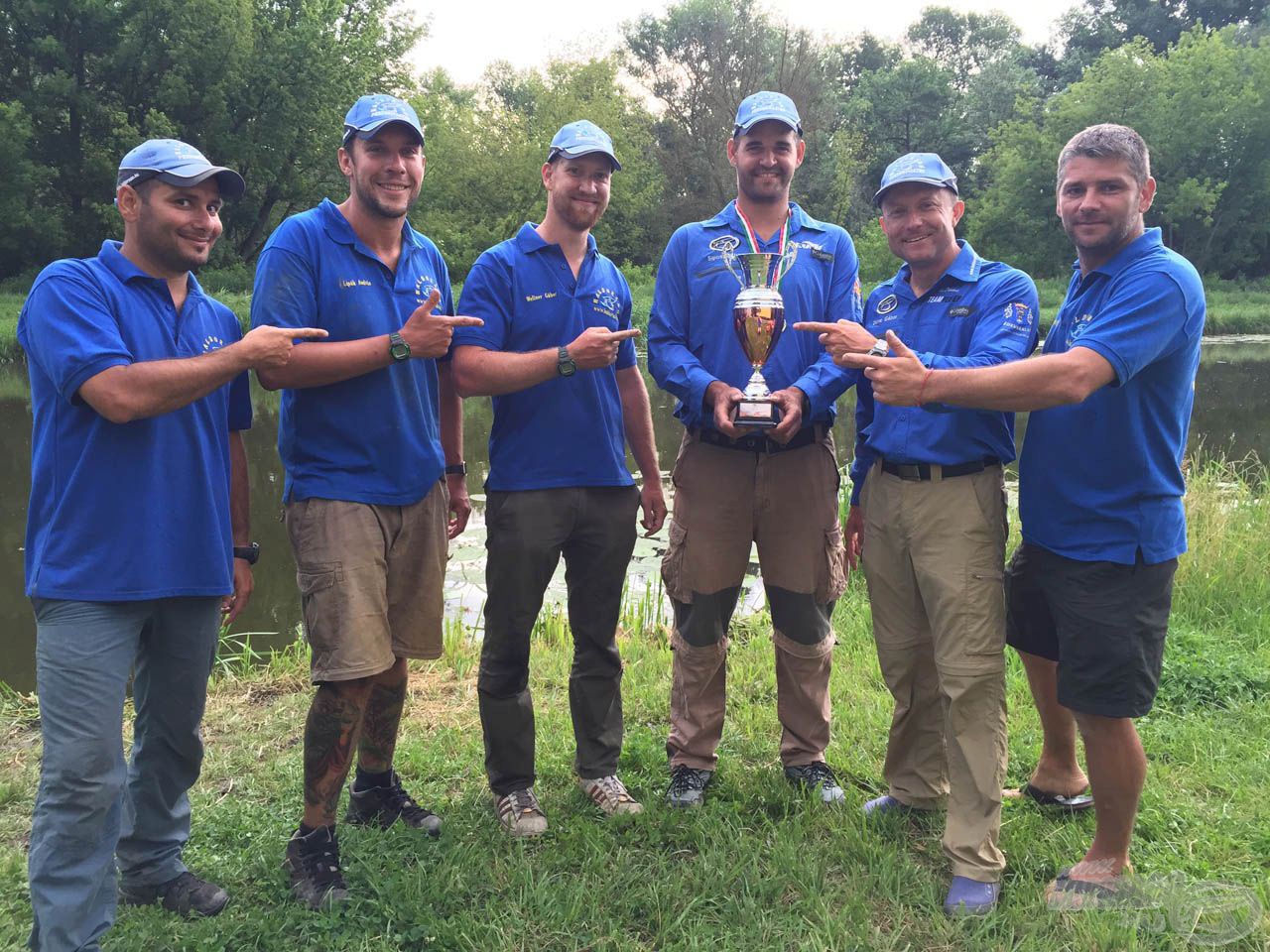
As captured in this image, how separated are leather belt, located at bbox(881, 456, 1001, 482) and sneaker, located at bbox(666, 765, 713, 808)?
1518 mm

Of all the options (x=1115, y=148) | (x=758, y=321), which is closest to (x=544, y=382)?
(x=758, y=321)

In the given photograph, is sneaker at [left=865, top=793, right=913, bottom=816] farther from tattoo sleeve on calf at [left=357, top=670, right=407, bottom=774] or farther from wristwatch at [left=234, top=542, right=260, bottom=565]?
wristwatch at [left=234, top=542, right=260, bottom=565]

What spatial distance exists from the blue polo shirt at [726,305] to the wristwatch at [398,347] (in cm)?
106

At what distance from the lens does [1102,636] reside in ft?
9.54

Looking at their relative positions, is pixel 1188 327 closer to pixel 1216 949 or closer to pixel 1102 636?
pixel 1102 636

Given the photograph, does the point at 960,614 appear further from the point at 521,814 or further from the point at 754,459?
the point at 521,814

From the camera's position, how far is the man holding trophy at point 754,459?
3.72m

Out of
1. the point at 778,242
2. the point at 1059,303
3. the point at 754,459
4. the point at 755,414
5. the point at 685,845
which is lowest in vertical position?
the point at 685,845

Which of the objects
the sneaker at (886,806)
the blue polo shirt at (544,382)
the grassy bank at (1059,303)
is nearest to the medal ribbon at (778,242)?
the blue polo shirt at (544,382)

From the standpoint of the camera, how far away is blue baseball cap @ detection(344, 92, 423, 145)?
3.18 meters

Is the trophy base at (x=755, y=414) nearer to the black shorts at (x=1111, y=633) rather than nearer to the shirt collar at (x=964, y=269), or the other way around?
the shirt collar at (x=964, y=269)

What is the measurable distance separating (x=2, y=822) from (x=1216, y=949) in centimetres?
433

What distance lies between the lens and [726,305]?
3.77 metres

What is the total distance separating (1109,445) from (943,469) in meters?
0.54
